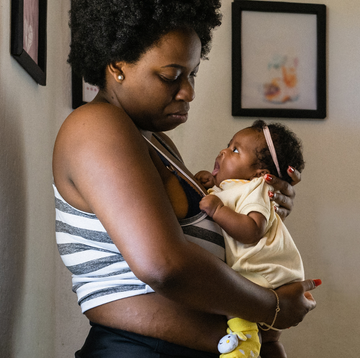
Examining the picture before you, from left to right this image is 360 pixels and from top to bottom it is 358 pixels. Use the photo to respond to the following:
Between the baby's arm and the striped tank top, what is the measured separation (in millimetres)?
42

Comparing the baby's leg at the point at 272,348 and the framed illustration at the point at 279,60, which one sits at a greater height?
the framed illustration at the point at 279,60

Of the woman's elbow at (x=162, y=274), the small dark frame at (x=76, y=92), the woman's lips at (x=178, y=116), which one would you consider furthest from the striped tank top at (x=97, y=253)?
the small dark frame at (x=76, y=92)

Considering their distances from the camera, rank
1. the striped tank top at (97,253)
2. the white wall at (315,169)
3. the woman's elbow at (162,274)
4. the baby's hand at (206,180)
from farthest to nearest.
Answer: the white wall at (315,169) → the baby's hand at (206,180) → the striped tank top at (97,253) → the woman's elbow at (162,274)

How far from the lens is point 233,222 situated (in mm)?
1176

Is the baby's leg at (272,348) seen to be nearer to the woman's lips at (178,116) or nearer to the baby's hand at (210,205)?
the baby's hand at (210,205)

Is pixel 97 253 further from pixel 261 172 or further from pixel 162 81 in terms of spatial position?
pixel 261 172

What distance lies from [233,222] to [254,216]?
9 cm

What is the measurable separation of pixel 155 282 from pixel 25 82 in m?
0.85

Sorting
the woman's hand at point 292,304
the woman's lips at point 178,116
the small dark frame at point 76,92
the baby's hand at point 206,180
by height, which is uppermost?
the small dark frame at point 76,92

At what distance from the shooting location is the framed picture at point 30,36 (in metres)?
1.15

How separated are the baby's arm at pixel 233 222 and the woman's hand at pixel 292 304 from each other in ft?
0.56

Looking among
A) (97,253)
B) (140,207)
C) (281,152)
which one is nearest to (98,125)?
(140,207)

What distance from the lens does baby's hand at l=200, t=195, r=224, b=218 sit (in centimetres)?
114

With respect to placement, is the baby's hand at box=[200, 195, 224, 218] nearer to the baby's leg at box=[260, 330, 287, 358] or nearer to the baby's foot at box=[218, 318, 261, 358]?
the baby's foot at box=[218, 318, 261, 358]
